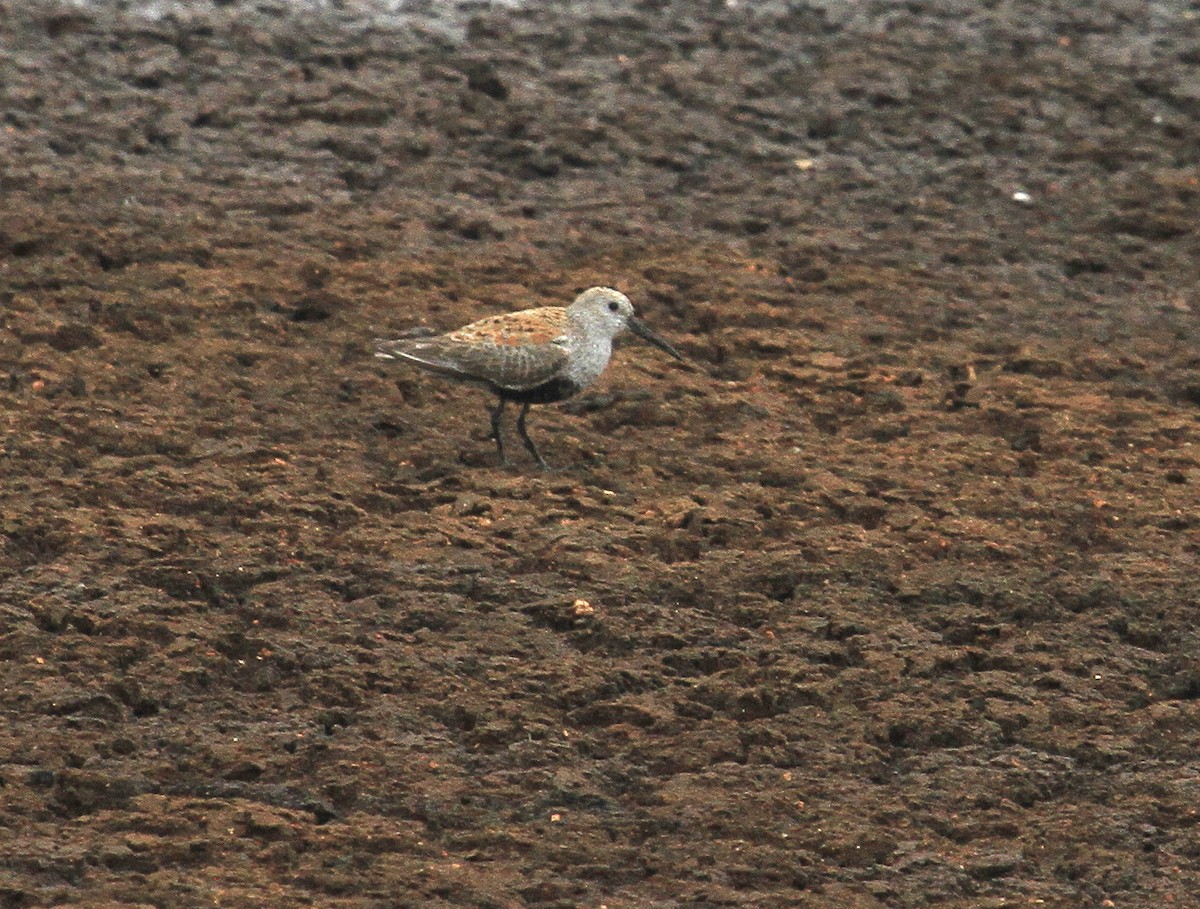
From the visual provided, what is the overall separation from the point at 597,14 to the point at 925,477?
18.5ft

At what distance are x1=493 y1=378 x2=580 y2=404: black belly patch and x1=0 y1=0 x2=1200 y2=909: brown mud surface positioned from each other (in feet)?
1.03

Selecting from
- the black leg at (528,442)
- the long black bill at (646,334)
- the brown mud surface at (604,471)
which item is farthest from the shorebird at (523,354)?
the brown mud surface at (604,471)

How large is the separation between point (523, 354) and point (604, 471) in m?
0.57

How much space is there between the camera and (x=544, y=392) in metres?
9.10

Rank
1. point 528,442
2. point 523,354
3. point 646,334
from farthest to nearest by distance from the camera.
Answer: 1. point 646,334
2. point 528,442
3. point 523,354

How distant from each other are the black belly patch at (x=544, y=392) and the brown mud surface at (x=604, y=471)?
0.31 metres

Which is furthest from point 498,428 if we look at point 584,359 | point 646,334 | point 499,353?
point 646,334

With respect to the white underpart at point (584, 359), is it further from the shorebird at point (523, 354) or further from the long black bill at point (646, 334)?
the long black bill at point (646, 334)

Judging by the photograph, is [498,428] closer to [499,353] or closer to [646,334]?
[499,353]

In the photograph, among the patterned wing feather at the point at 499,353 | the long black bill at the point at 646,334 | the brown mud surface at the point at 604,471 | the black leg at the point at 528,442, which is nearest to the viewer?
the brown mud surface at the point at 604,471

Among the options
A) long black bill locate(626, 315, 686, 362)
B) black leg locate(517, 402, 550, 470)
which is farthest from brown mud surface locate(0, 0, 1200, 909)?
long black bill locate(626, 315, 686, 362)

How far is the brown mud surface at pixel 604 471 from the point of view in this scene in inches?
278

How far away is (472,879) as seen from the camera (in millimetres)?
6684

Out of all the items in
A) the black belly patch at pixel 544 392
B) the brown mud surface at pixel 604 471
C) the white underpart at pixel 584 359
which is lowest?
the brown mud surface at pixel 604 471
